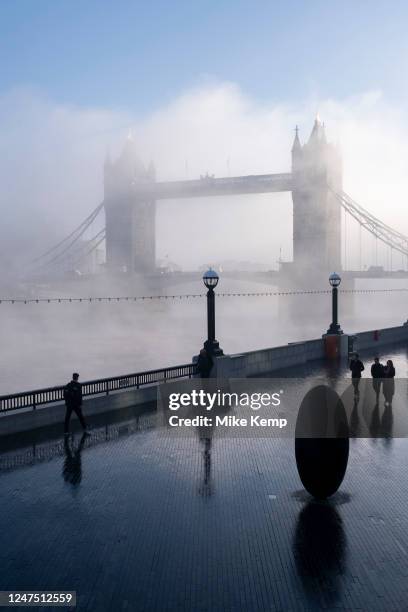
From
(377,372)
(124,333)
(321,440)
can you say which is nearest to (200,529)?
(321,440)

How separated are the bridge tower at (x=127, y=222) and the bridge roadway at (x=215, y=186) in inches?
129

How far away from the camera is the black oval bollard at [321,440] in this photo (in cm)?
870

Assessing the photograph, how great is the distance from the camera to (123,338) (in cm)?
8600

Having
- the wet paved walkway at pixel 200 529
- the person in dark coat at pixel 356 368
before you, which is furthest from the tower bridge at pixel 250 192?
the wet paved walkway at pixel 200 529

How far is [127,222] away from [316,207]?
44.4m

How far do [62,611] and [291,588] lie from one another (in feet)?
7.89

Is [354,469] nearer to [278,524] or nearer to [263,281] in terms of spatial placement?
[278,524]

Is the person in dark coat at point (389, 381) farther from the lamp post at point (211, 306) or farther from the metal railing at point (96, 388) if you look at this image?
the metal railing at point (96, 388)

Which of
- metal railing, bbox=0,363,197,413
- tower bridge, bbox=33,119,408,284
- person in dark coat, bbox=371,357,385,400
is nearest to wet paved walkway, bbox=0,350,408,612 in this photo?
metal railing, bbox=0,363,197,413

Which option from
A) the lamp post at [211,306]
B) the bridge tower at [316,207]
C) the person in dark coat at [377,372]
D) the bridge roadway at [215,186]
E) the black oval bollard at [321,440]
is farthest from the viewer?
the bridge roadway at [215,186]

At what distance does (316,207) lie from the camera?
116125mm

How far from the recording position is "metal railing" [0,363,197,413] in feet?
44.6

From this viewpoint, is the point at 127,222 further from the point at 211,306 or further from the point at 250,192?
the point at 211,306

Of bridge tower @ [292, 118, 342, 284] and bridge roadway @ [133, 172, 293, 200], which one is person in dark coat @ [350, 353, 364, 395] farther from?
bridge roadway @ [133, 172, 293, 200]
